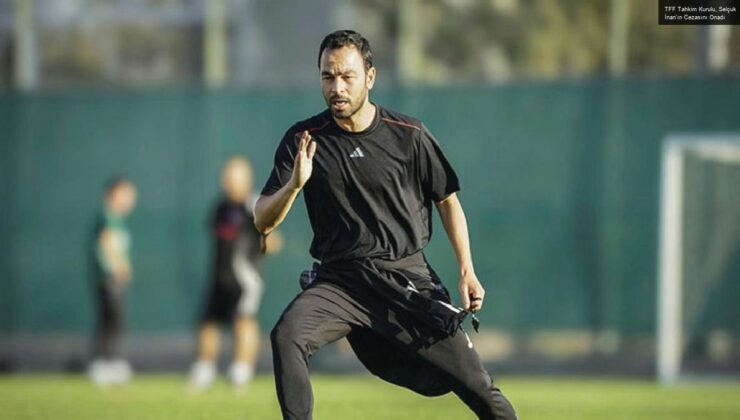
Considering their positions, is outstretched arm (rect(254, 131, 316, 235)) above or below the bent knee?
above

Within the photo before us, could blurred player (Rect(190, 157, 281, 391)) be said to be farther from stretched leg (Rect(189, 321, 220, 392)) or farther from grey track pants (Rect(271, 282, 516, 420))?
grey track pants (Rect(271, 282, 516, 420))

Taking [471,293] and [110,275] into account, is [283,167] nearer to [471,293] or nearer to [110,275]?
[471,293]

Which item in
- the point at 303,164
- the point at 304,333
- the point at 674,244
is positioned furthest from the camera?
the point at 674,244

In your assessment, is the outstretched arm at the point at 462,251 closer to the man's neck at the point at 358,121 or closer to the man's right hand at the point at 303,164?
the man's neck at the point at 358,121

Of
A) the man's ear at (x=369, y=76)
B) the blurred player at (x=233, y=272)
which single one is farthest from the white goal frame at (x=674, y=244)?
the man's ear at (x=369, y=76)

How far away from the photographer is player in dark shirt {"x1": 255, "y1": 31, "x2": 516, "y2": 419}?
23.3ft

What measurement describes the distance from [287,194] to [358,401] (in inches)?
276

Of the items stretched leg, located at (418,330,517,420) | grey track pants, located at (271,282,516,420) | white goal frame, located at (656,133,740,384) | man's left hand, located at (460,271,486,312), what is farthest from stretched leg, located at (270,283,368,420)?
white goal frame, located at (656,133,740,384)

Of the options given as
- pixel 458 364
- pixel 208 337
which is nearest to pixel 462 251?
pixel 458 364

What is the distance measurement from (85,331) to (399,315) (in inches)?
498

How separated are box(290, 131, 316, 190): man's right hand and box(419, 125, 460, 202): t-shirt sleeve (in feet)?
2.12

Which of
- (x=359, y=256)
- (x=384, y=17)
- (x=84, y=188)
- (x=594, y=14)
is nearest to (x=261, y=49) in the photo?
(x=384, y=17)

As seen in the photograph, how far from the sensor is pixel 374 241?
729 centimetres

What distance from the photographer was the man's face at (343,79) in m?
7.08
